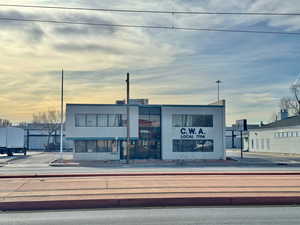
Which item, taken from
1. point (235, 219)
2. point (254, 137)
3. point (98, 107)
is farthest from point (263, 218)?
point (254, 137)

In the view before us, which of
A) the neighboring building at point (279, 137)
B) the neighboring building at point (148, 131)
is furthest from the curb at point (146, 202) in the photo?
the neighboring building at point (279, 137)

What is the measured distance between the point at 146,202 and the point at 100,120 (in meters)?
32.1

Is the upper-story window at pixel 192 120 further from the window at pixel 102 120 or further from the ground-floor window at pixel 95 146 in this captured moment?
the window at pixel 102 120

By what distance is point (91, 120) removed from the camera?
42.8 m

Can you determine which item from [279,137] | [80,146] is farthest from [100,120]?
[279,137]

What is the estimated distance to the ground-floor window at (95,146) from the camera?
42594 millimetres

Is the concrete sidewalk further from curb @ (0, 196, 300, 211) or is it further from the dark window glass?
the dark window glass

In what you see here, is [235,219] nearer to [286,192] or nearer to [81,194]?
[286,192]

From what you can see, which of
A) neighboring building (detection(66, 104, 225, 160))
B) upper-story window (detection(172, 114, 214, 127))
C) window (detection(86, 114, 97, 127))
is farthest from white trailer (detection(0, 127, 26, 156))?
upper-story window (detection(172, 114, 214, 127))

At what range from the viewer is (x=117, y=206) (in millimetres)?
11211

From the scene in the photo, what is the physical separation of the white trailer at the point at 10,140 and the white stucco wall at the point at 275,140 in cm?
3732

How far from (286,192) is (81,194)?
6.72m

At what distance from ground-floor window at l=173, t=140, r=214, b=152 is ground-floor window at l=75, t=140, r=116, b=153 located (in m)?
7.20

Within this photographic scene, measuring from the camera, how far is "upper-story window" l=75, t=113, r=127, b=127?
1677 inches
